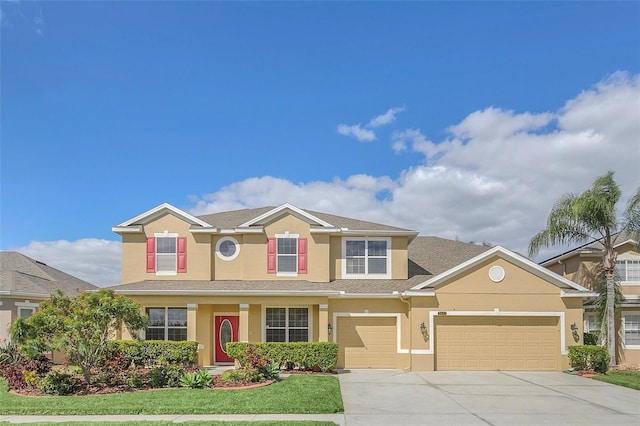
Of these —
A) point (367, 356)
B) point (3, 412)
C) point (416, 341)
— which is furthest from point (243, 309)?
point (3, 412)

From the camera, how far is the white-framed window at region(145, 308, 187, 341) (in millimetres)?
19875

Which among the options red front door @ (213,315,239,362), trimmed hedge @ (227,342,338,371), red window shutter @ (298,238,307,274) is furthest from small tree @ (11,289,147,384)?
red window shutter @ (298,238,307,274)

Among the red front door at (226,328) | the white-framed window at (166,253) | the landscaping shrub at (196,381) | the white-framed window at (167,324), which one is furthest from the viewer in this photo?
the white-framed window at (166,253)

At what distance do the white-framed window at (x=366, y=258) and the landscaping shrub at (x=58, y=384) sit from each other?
422 inches

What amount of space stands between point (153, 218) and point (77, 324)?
783 centimetres

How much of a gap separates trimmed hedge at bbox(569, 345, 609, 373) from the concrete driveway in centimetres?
87

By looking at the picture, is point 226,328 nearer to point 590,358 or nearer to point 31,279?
point 31,279

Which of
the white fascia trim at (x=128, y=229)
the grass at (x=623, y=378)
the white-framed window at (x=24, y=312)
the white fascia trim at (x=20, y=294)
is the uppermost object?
the white fascia trim at (x=128, y=229)

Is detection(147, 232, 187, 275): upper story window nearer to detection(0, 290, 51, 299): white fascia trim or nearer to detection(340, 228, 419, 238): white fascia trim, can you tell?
detection(0, 290, 51, 299): white fascia trim

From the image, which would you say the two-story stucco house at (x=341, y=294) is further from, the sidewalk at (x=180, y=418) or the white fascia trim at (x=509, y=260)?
the sidewalk at (x=180, y=418)

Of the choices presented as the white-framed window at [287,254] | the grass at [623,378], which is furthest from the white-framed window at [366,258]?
the grass at [623,378]

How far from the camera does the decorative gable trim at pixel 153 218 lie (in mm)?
20906

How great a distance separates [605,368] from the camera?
1814cm

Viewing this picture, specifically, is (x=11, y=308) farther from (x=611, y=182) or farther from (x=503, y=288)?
(x=611, y=182)
